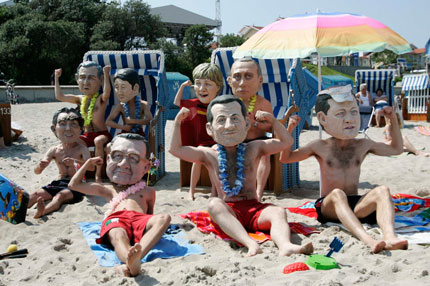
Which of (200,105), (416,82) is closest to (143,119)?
(200,105)

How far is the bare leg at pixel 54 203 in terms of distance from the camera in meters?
4.62

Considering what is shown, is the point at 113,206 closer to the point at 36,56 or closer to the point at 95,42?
the point at 36,56

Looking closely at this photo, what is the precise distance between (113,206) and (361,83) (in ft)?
41.0

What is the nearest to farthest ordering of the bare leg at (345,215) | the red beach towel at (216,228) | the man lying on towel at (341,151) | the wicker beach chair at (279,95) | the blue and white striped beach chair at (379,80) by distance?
the bare leg at (345,215) → the red beach towel at (216,228) → the man lying on towel at (341,151) → the wicker beach chair at (279,95) → the blue and white striped beach chair at (379,80)

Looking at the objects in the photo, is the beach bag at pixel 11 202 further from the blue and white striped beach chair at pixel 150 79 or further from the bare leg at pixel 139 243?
the blue and white striped beach chair at pixel 150 79

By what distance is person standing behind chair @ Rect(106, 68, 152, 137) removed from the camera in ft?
20.8

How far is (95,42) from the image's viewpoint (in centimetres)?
3170

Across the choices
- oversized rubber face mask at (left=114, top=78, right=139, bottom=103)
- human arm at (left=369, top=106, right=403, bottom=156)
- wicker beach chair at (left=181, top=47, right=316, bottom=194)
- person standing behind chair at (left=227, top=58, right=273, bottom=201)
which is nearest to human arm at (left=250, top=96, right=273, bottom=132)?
person standing behind chair at (left=227, top=58, right=273, bottom=201)

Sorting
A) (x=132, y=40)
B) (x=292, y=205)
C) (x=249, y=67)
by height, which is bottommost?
(x=292, y=205)

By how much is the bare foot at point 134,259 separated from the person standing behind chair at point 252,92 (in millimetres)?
2273

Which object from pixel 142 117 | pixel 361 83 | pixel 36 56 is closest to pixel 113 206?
pixel 142 117

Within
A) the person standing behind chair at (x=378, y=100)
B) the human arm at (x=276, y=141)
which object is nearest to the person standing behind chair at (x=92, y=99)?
the human arm at (x=276, y=141)

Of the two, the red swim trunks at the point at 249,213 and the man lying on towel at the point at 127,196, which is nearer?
the man lying on towel at the point at 127,196

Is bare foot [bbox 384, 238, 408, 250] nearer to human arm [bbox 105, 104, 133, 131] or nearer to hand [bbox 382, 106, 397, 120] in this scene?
hand [bbox 382, 106, 397, 120]
